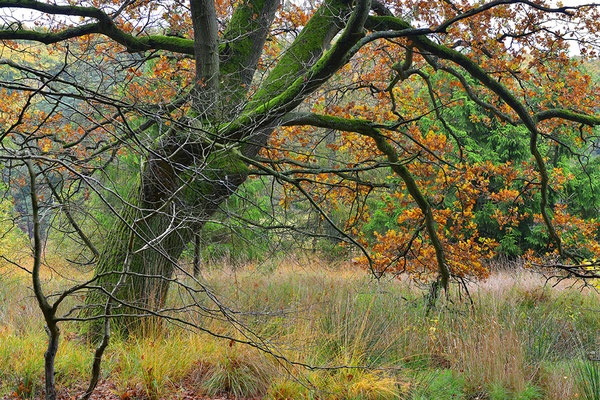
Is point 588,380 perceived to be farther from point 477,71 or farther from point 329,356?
point 477,71

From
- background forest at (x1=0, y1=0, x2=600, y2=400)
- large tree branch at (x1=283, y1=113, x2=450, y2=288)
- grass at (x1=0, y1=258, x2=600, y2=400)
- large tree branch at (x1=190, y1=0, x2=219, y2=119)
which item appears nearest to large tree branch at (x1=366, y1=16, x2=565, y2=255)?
background forest at (x1=0, y1=0, x2=600, y2=400)

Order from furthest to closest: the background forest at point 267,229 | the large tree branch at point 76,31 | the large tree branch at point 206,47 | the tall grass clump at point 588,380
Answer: the large tree branch at point 206,47, the large tree branch at point 76,31, the tall grass clump at point 588,380, the background forest at point 267,229

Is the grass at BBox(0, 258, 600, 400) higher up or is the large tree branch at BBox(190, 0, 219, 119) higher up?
the large tree branch at BBox(190, 0, 219, 119)

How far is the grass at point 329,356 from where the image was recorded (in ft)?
11.7

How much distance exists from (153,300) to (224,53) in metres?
2.86

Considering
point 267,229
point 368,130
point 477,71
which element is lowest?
point 267,229

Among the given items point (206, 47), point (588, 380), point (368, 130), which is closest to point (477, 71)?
point (368, 130)

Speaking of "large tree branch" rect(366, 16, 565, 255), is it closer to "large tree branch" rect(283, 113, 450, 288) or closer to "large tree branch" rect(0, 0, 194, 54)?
"large tree branch" rect(283, 113, 450, 288)

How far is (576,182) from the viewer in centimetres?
1405

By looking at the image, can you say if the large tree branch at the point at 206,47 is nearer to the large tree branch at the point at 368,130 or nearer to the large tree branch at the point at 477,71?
the large tree branch at the point at 368,130

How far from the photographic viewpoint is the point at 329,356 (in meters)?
4.46

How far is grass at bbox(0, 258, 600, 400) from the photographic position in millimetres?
3580

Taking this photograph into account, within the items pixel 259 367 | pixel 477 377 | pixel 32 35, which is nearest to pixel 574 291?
pixel 477 377

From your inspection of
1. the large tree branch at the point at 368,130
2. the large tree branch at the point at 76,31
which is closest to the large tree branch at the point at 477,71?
the large tree branch at the point at 368,130
